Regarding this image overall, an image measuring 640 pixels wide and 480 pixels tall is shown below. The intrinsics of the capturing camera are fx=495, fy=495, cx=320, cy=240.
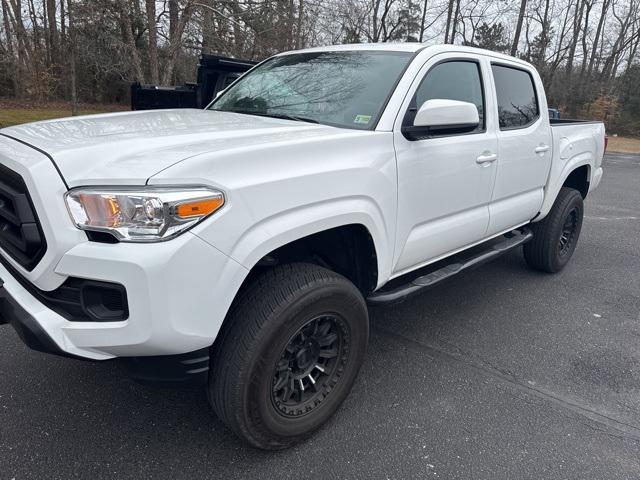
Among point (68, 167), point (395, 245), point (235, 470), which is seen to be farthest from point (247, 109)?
point (235, 470)

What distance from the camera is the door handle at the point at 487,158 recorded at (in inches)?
128

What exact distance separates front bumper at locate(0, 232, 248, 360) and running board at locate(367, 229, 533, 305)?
1.14 metres

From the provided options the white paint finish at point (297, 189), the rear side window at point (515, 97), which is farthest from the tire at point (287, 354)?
the rear side window at point (515, 97)

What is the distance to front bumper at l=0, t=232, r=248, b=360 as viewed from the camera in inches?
67.9

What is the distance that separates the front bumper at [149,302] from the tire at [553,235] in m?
3.61

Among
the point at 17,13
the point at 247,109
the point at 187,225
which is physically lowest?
the point at 187,225

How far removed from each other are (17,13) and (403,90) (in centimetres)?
2470

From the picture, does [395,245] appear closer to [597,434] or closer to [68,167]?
[597,434]

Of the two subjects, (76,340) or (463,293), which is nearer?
(76,340)

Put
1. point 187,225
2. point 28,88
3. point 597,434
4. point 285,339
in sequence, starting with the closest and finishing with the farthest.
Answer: point 187,225 → point 285,339 → point 597,434 → point 28,88

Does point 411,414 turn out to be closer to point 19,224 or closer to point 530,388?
point 530,388

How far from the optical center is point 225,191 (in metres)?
1.88

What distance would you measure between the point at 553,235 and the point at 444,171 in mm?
2223

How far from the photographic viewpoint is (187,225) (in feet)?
5.88
